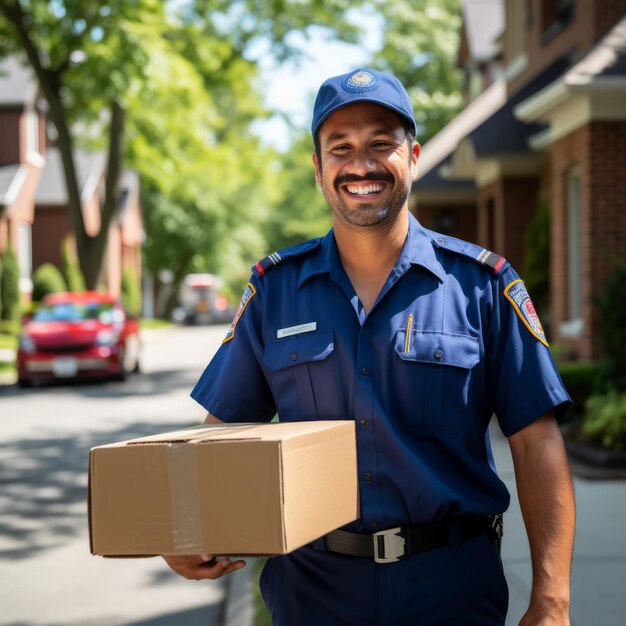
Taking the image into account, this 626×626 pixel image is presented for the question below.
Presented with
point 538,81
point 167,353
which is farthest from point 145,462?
point 167,353

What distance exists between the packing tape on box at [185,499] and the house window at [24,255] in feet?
109

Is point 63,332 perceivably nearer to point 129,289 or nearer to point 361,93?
point 361,93

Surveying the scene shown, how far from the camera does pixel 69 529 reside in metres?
7.45

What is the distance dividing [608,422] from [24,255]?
29.2 m

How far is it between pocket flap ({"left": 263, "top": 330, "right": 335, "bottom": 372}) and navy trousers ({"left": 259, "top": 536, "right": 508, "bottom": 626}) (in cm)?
44

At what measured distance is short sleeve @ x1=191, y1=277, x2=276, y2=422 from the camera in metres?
2.64

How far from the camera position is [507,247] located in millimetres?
17656

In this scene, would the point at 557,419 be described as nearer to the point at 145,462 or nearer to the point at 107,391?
the point at 145,462

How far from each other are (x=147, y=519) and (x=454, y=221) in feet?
71.1

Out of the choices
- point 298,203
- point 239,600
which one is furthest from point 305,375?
point 298,203

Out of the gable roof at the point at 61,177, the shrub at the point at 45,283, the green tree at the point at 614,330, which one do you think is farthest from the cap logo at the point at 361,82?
the gable roof at the point at 61,177

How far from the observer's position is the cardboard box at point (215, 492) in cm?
208

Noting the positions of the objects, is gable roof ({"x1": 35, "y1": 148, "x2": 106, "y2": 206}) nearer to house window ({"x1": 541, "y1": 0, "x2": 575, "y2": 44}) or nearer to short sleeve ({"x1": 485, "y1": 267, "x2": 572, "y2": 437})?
house window ({"x1": 541, "y1": 0, "x2": 575, "y2": 44})

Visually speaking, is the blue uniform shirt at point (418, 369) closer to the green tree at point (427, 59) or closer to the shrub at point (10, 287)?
the shrub at point (10, 287)
